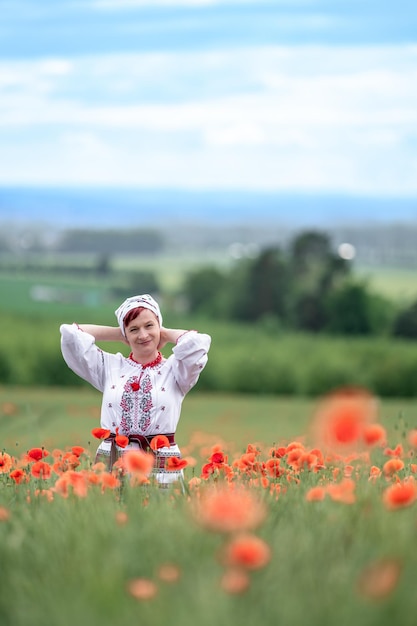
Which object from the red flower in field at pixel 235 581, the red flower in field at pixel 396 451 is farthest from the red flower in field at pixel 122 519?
the red flower in field at pixel 396 451

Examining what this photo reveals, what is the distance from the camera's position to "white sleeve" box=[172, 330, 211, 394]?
419cm

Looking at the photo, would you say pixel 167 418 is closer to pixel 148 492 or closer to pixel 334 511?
pixel 148 492

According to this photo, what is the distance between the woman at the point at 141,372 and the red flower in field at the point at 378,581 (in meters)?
1.88

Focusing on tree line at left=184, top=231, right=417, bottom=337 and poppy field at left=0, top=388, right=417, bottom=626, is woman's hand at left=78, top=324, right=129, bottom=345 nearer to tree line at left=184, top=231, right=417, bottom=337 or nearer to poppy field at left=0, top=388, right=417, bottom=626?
poppy field at left=0, top=388, right=417, bottom=626

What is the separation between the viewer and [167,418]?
4305 mm

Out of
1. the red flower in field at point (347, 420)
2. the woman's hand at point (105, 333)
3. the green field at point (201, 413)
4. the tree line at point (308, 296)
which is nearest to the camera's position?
the red flower in field at point (347, 420)

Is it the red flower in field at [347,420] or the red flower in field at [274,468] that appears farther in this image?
the red flower in field at [274,468]

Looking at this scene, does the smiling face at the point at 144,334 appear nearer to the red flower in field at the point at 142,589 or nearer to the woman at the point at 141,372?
the woman at the point at 141,372

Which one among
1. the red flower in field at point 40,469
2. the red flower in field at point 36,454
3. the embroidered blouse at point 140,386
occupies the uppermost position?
the embroidered blouse at point 140,386

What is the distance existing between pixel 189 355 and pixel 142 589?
190 cm

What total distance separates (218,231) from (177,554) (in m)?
27.3

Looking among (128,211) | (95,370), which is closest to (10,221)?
(128,211)

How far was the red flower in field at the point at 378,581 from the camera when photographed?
217 cm

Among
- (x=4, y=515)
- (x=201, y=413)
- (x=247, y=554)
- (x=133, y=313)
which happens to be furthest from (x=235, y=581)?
(x=201, y=413)
